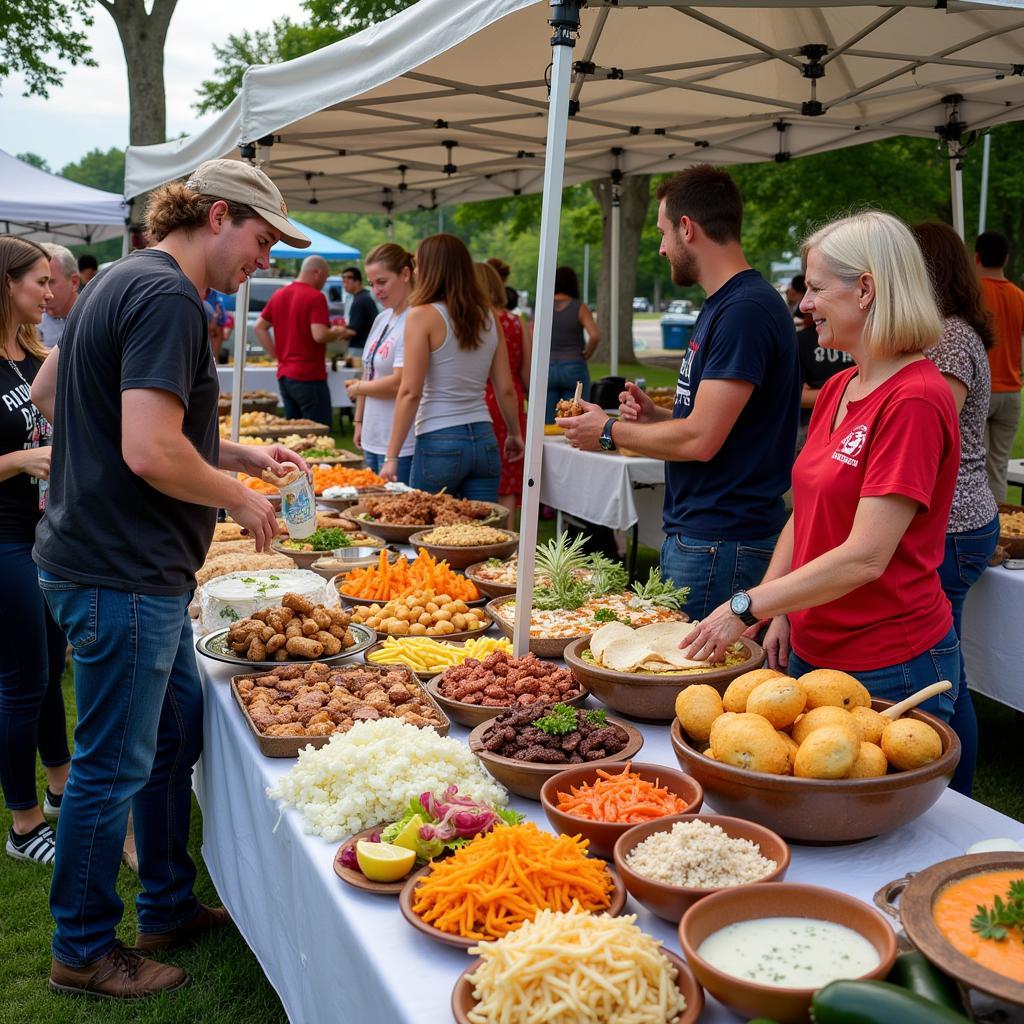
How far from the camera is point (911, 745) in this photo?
1724mm

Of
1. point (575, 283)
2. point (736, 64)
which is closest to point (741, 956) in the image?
point (736, 64)

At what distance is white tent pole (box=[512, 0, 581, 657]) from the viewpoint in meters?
2.51

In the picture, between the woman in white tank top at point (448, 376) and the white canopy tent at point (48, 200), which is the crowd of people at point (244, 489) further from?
the white canopy tent at point (48, 200)


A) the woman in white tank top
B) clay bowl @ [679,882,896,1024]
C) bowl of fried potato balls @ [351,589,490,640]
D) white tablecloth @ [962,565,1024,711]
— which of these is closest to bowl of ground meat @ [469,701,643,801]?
clay bowl @ [679,882,896,1024]

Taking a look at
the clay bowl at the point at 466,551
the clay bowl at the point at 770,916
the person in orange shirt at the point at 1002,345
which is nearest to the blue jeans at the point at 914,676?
the clay bowl at the point at 770,916

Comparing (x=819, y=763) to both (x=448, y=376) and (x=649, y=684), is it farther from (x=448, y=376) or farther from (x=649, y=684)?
(x=448, y=376)

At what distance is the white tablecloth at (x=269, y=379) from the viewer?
12109 mm

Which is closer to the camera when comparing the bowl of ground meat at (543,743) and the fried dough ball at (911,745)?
the fried dough ball at (911,745)

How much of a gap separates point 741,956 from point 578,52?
4614 millimetres

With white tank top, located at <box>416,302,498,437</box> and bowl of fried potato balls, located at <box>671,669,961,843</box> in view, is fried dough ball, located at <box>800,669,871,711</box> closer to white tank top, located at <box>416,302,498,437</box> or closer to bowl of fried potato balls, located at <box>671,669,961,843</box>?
bowl of fried potato balls, located at <box>671,669,961,843</box>

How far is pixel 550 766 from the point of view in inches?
76.8

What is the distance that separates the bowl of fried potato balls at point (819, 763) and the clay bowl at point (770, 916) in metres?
0.28

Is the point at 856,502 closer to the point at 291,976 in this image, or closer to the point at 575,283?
the point at 291,976

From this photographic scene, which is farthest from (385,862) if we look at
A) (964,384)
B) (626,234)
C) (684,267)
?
(626,234)
